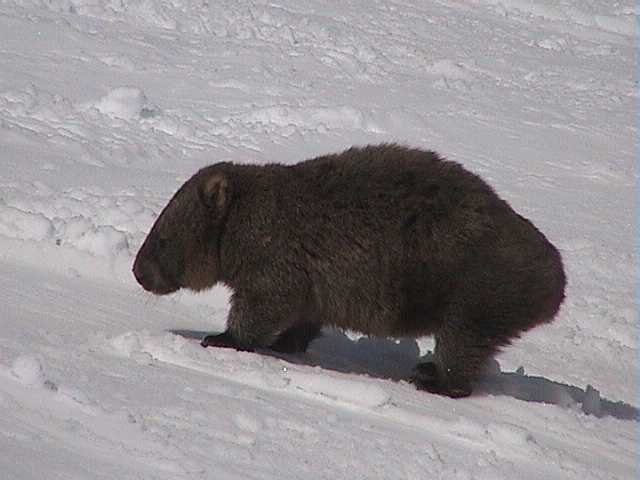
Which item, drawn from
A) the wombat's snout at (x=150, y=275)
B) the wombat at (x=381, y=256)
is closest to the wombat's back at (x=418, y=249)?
the wombat at (x=381, y=256)

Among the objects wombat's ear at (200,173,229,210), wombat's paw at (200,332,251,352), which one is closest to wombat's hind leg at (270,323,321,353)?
wombat's paw at (200,332,251,352)

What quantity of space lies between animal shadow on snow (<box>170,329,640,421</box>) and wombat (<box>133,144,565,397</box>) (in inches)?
8.8

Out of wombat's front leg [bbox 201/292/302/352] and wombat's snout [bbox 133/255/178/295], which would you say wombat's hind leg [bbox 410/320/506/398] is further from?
wombat's snout [bbox 133/255/178/295]

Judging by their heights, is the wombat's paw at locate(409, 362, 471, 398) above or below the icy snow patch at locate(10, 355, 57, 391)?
below

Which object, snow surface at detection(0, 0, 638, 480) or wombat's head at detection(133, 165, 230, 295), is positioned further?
wombat's head at detection(133, 165, 230, 295)

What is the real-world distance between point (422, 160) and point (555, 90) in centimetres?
941

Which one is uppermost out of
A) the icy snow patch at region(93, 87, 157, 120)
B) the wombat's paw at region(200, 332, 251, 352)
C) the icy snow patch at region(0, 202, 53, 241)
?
the wombat's paw at region(200, 332, 251, 352)

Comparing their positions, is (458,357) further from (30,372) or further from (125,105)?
(125,105)

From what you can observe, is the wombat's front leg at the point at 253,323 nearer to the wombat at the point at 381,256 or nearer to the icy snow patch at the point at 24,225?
the wombat at the point at 381,256

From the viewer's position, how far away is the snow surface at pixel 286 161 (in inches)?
186

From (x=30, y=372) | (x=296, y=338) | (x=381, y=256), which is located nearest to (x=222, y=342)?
(x=296, y=338)

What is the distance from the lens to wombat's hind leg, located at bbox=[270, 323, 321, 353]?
6.54m

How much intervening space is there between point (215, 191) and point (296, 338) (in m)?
0.86

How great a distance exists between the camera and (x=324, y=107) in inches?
497
